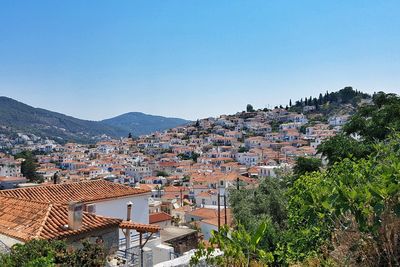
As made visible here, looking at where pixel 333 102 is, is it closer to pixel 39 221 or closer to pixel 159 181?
pixel 159 181

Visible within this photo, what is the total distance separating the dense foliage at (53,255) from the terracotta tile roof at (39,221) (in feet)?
8.38

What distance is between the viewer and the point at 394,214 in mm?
3244

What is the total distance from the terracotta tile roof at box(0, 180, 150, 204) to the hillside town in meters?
0.04

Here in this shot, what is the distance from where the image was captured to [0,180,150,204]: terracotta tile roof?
45.9 feet

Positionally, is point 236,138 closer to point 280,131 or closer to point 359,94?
point 280,131

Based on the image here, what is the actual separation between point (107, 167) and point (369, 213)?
369 ft

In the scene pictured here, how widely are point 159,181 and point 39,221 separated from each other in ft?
253

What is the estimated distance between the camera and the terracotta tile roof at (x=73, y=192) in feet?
45.9

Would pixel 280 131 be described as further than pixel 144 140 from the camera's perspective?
No

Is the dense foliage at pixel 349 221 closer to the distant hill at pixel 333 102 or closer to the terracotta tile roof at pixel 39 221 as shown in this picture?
the terracotta tile roof at pixel 39 221

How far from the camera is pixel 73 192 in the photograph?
1478 centimetres

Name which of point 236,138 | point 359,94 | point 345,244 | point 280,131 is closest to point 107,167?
point 236,138

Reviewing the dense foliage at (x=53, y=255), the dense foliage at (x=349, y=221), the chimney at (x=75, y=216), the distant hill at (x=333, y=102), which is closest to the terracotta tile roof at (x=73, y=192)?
the chimney at (x=75, y=216)

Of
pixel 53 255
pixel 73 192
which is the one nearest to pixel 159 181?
pixel 73 192
